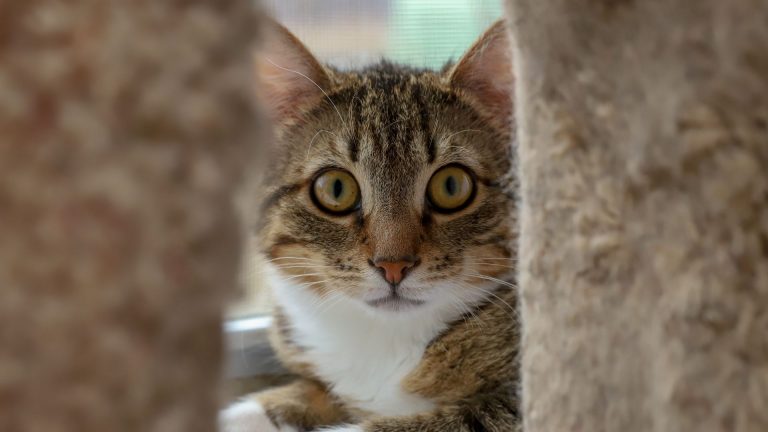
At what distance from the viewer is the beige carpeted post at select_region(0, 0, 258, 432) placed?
11.5 inches

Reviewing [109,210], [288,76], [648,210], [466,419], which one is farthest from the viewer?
[288,76]

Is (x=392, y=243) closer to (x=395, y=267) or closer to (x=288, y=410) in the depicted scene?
(x=395, y=267)

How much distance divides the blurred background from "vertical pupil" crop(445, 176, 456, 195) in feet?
1.03

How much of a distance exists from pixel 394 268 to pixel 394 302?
0.22ft

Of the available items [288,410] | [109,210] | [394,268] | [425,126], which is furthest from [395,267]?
[109,210]

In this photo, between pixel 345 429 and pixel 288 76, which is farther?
pixel 288 76

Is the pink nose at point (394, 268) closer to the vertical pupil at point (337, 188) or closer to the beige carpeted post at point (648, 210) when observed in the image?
the vertical pupil at point (337, 188)

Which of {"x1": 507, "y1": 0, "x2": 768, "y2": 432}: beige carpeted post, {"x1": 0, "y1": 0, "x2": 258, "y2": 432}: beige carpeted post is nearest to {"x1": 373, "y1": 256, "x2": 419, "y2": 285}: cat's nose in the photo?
{"x1": 507, "y1": 0, "x2": 768, "y2": 432}: beige carpeted post

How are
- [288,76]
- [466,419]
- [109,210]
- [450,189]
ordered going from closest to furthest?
[109,210], [466,419], [450,189], [288,76]

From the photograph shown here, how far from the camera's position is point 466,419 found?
38.9 inches

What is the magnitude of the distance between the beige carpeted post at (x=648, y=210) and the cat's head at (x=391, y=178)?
48cm

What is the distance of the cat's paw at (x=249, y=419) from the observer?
1.12 m

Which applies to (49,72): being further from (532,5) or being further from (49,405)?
(532,5)

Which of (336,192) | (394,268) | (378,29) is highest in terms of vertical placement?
(378,29)
